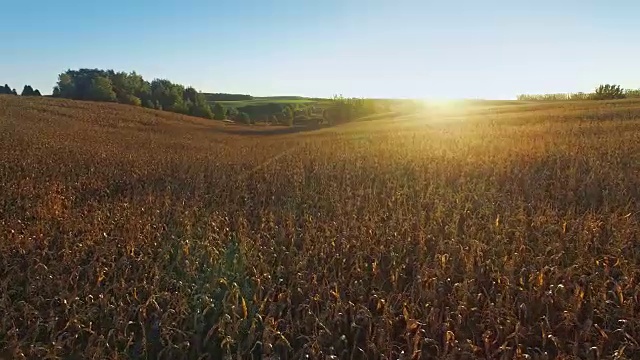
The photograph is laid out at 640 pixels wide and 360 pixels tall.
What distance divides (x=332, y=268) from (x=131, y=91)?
230ft

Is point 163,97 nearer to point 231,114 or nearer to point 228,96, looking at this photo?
point 231,114

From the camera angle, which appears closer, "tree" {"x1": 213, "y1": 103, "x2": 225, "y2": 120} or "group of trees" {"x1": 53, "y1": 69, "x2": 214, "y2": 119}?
"group of trees" {"x1": 53, "y1": 69, "x2": 214, "y2": 119}

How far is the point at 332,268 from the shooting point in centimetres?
446

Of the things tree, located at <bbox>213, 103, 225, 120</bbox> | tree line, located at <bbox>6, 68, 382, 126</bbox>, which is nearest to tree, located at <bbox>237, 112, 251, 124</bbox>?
tree line, located at <bbox>6, 68, 382, 126</bbox>

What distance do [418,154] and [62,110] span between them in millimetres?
32905

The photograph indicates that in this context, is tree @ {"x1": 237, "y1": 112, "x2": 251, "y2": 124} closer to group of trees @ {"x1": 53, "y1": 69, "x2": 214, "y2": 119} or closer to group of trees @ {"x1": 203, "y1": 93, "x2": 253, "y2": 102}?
group of trees @ {"x1": 53, "y1": 69, "x2": 214, "y2": 119}

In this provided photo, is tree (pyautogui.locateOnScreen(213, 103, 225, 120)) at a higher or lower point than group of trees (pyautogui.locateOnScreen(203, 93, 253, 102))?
lower

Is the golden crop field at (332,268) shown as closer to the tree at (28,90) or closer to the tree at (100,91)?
the tree at (100,91)

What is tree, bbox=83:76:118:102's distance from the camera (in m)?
56.9

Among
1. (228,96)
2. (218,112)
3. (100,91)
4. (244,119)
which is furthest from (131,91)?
(228,96)

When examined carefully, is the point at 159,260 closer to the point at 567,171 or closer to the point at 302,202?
the point at 302,202

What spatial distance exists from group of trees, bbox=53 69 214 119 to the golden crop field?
5621 cm

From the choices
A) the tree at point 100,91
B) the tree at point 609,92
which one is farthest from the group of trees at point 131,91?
Result: the tree at point 609,92

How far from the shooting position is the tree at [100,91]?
56.9 m
